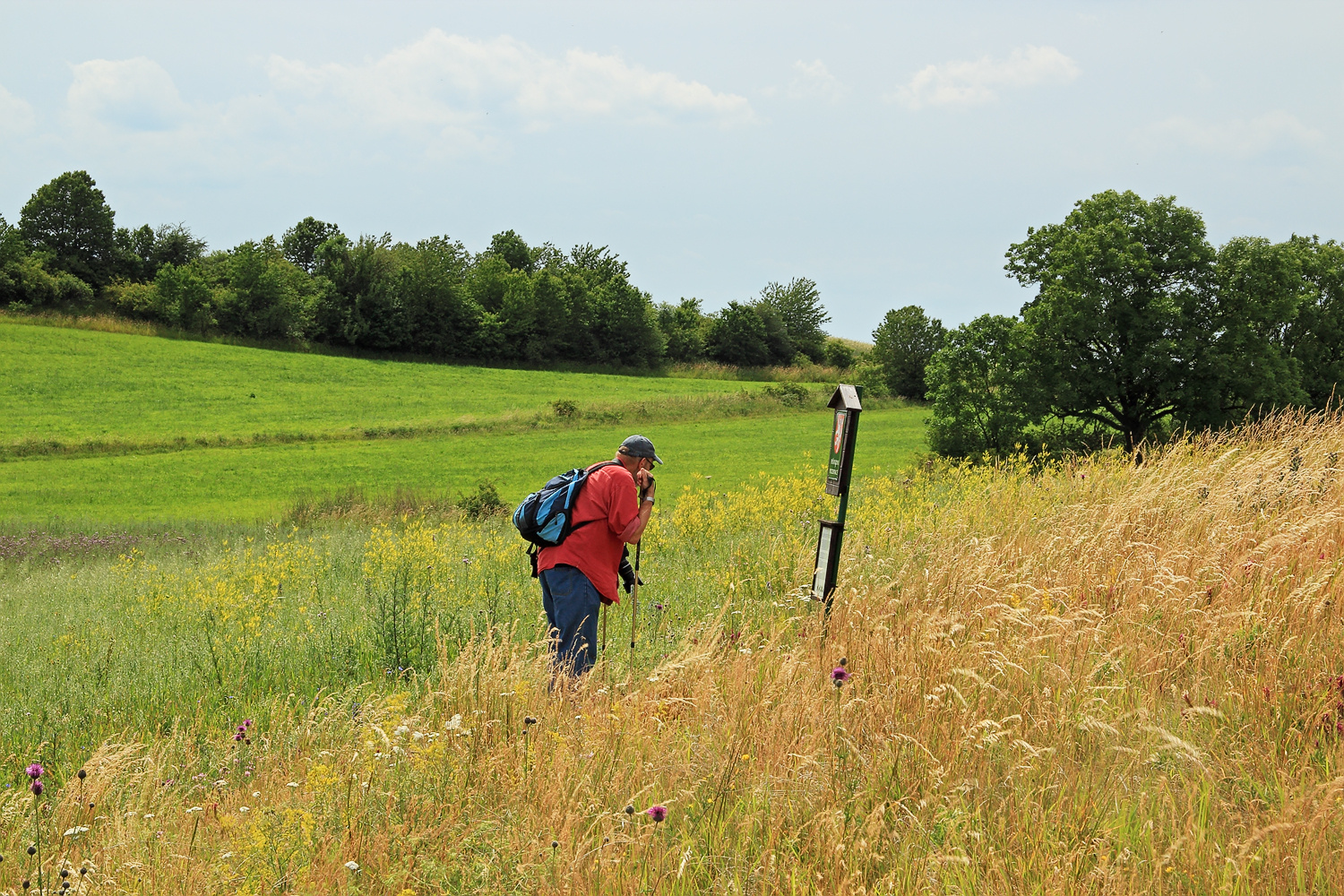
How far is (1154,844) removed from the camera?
9.07ft

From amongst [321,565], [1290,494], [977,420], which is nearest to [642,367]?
[977,420]

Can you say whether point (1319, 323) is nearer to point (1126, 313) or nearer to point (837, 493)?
point (1126, 313)

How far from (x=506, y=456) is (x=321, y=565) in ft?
73.0

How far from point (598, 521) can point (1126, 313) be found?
24602 millimetres

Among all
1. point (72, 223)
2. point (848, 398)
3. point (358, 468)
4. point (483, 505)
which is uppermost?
point (72, 223)

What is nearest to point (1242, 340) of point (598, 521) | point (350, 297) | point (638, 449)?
point (638, 449)

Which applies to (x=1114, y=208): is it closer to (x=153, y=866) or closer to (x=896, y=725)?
(x=896, y=725)

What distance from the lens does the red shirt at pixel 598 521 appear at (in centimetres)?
571

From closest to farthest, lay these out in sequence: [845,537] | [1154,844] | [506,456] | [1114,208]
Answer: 1. [1154,844]
2. [845,537]
3. [1114,208]
4. [506,456]

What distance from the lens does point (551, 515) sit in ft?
18.8

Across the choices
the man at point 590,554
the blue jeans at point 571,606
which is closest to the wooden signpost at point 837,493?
the man at point 590,554

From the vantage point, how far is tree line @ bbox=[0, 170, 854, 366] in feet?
203

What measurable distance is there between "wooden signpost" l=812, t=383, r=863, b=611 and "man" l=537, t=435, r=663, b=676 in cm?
116

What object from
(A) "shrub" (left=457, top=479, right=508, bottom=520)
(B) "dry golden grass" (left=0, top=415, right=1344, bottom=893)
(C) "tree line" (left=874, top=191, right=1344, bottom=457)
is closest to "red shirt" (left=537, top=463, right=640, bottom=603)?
(B) "dry golden grass" (left=0, top=415, right=1344, bottom=893)
